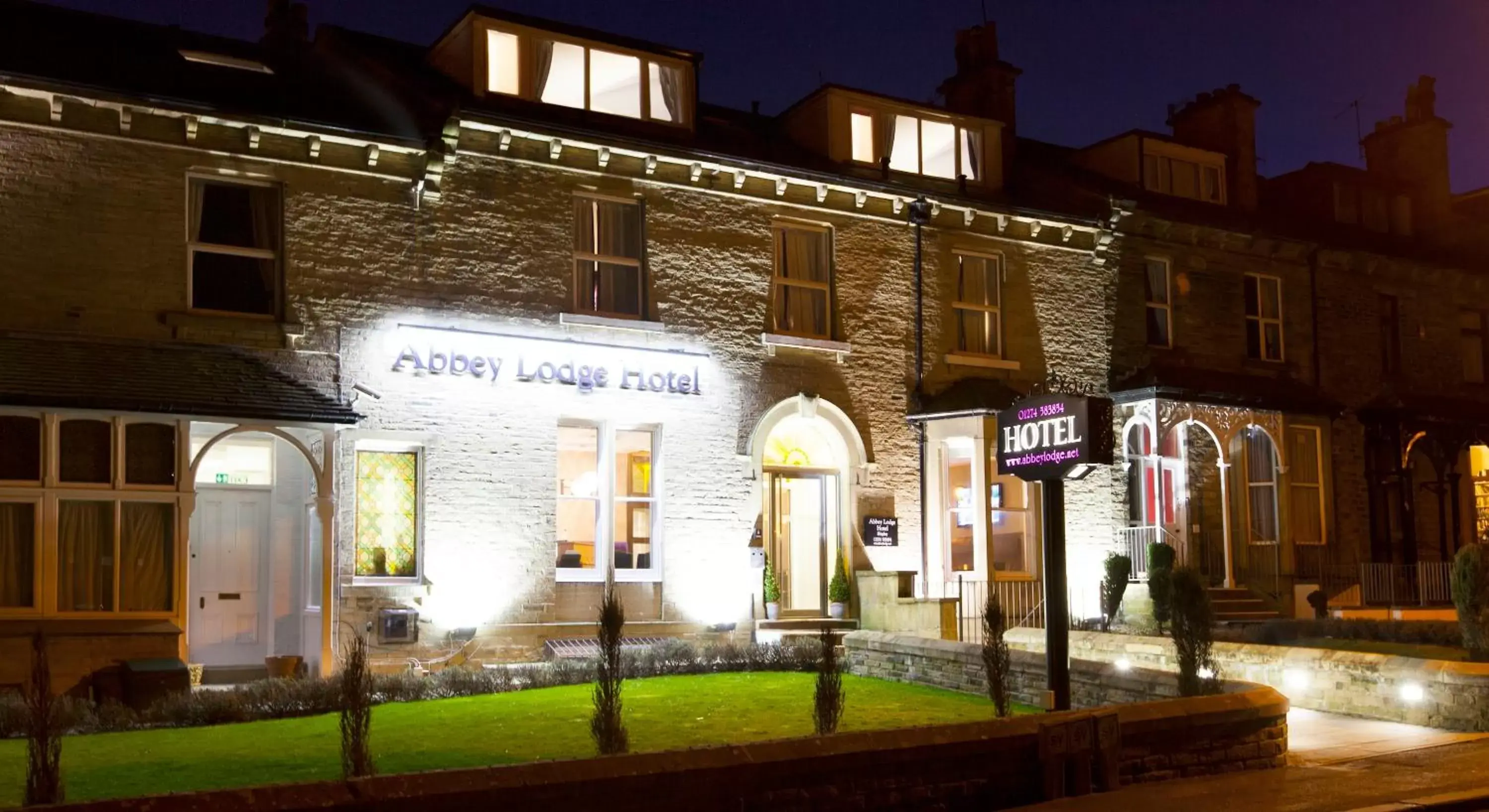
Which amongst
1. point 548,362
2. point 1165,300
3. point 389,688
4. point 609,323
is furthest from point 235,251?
point 1165,300

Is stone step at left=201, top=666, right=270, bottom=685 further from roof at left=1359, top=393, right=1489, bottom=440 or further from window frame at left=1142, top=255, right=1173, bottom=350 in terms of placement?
roof at left=1359, top=393, right=1489, bottom=440

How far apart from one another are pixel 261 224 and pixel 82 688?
19.7 ft

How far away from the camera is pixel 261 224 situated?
1723 cm

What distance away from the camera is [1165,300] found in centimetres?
2506

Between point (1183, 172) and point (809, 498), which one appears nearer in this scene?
point (809, 498)

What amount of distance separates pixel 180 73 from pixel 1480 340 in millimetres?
26194

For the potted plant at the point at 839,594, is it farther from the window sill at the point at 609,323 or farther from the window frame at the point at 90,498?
the window frame at the point at 90,498

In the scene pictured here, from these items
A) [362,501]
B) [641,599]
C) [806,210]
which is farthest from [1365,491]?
[362,501]

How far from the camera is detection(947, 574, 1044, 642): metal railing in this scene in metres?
20.7

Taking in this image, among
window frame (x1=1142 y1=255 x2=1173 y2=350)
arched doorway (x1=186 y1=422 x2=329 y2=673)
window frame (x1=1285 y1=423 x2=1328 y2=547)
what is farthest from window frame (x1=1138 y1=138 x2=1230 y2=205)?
arched doorway (x1=186 y1=422 x2=329 y2=673)

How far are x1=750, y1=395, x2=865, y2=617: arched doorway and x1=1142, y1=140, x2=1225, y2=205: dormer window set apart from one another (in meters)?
9.40

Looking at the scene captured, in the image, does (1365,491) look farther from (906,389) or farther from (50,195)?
(50,195)

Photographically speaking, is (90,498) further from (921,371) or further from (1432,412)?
(1432,412)

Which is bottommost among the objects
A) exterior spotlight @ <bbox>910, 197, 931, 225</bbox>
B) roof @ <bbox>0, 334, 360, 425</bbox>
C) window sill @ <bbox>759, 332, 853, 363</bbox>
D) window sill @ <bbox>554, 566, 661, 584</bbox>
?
window sill @ <bbox>554, 566, 661, 584</bbox>
